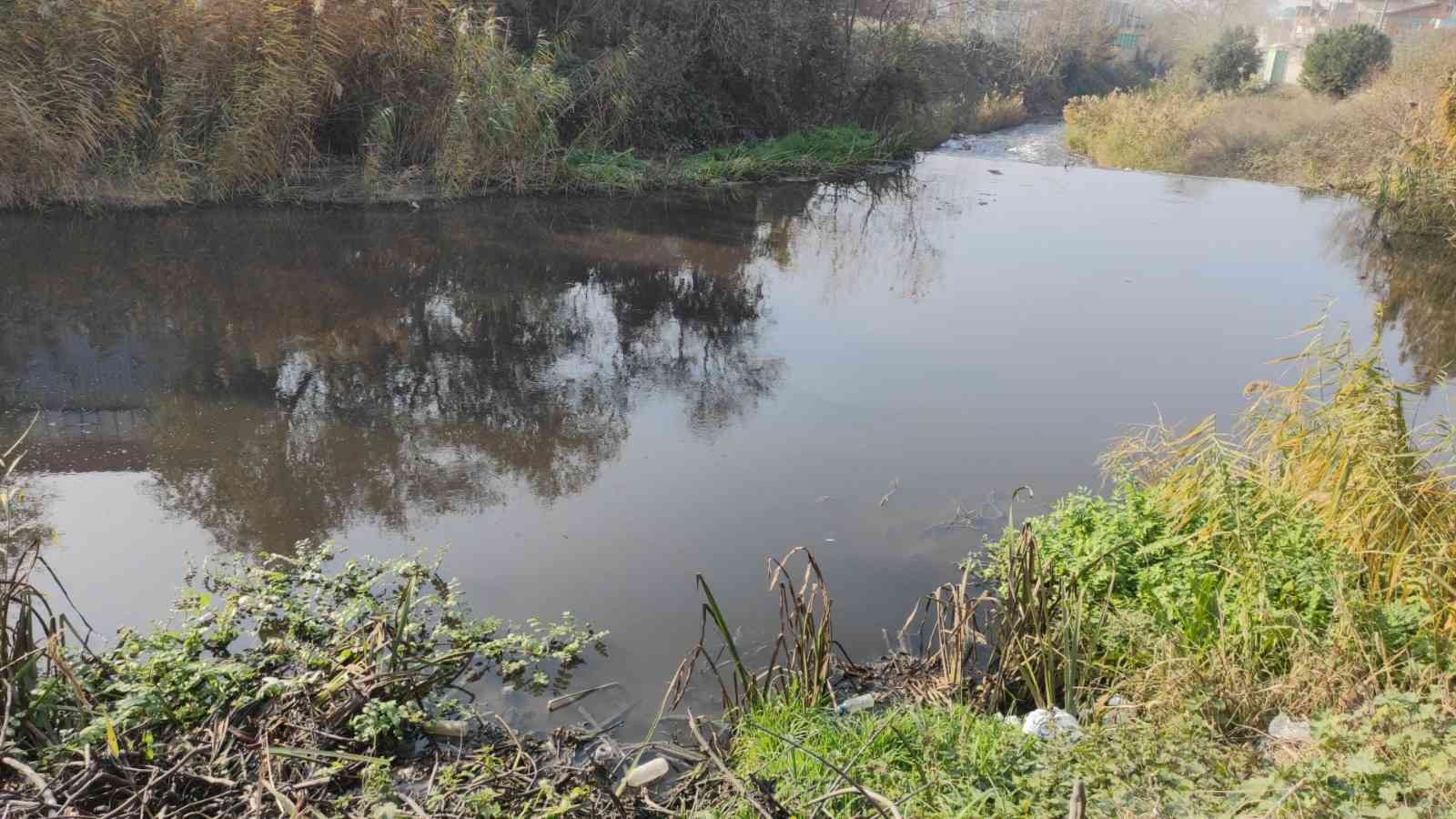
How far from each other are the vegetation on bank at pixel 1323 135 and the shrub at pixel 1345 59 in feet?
0.16

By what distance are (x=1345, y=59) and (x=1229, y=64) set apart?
195 inches

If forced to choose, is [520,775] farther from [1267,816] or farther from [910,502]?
[910,502]

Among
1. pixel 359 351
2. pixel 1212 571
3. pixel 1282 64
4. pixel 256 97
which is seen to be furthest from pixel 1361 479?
pixel 1282 64

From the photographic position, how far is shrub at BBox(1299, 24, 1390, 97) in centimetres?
2262

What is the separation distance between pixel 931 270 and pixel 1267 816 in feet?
27.9

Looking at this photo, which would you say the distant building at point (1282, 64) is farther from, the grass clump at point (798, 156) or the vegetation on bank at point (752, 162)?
the grass clump at point (798, 156)

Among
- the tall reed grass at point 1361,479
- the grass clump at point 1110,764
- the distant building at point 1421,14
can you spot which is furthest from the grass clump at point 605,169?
the distant building at point 1421,14

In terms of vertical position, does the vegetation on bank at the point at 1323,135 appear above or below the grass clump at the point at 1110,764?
above

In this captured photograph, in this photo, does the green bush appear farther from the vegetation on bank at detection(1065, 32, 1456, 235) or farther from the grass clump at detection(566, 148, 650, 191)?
the vegetation on bank at detection(1065, 32, 1456, 235)

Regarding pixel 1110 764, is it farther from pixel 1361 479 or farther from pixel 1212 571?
pixel 1361 479

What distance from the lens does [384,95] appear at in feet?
39.4

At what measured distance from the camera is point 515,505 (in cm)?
512

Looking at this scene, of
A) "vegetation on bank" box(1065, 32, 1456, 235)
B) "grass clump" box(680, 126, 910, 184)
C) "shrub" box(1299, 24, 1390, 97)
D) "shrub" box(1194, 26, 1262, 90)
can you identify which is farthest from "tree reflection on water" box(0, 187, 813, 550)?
"shrub" box(1194, 26, 1262, 90)

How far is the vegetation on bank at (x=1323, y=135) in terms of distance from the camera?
1265 cm
